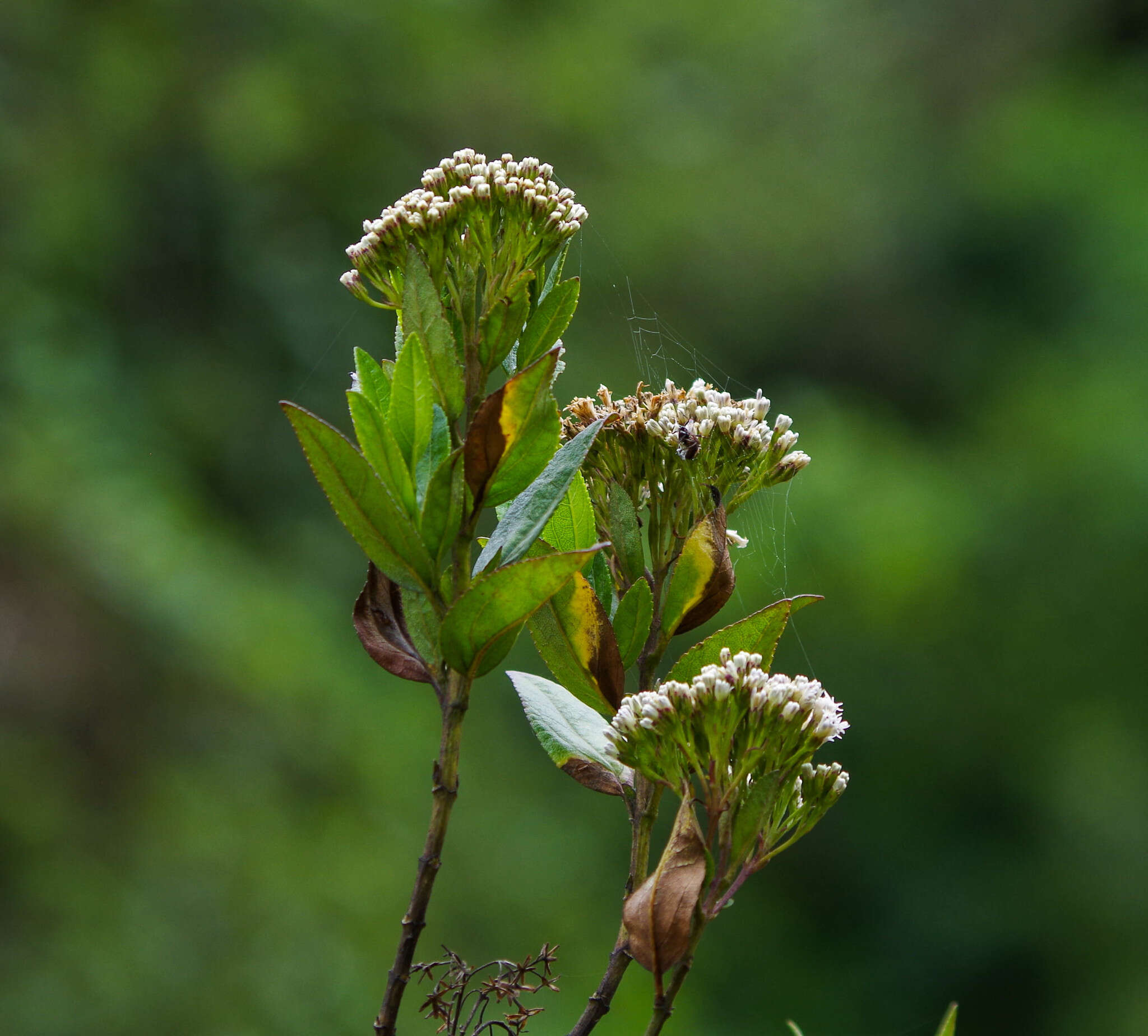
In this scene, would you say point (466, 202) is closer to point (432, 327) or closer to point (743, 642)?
point (432, 327)

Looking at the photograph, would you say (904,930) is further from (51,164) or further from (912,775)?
(51,164)

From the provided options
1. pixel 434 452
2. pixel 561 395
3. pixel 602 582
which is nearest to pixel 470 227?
pixel 434 452

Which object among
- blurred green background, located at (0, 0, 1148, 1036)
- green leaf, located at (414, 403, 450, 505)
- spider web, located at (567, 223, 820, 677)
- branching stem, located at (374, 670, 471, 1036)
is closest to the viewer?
branching stem, located at (374, 670, 471, 1036)

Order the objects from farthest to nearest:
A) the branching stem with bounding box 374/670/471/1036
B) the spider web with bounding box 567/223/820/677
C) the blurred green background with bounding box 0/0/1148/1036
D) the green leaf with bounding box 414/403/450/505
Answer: the blurred green background with bounding box 0/0/1148/1036
the spider web with bounding box 567/223/820/677
the green leaf with bounding box 414/403/450/505
the branching stem with bounding box 374/670/471/1036

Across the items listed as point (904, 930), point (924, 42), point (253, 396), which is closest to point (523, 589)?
point (253, 396)

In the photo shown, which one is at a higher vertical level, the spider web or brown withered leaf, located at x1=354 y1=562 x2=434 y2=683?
the spider web

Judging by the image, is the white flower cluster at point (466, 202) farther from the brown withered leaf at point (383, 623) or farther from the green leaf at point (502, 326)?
the brown withered leaf at point (383, 623)

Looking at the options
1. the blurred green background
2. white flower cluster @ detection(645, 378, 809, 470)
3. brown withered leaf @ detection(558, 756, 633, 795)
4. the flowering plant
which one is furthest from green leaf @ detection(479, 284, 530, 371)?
the blurred green background

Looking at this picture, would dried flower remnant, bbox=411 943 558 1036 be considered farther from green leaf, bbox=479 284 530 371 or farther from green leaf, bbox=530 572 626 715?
green leaf, bbox=479 284 530 371
